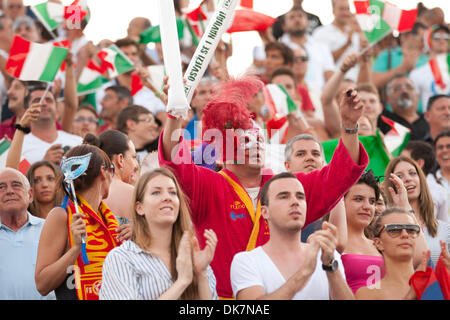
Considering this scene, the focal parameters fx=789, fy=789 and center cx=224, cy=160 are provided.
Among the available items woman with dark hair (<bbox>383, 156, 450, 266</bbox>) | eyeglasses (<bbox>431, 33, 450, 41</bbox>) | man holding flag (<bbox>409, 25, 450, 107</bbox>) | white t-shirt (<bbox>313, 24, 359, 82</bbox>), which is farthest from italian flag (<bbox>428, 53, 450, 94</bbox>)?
woman with dark hair (<bbox>383, 156, 450, 266</bbox>)

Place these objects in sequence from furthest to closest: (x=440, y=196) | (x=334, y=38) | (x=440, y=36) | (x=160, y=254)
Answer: (x=334, y=38)
(x=440, y=36)
(x=440, y=196)
(x=160, y=254)

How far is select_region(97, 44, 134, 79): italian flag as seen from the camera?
8305 millimetres

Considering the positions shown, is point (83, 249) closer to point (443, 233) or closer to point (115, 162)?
point (115, 162)

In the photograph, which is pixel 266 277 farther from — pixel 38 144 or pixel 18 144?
pixel 38 144

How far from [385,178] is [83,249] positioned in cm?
259

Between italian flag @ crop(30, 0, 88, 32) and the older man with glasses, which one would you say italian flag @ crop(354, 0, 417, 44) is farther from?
the older man with glasses

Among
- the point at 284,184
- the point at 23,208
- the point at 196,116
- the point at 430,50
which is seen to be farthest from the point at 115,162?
the point at 430,50

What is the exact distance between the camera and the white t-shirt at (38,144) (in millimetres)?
7234

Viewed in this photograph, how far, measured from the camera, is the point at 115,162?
5727 millimetres

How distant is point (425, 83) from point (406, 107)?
0.73 meters

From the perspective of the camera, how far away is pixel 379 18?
796 cm

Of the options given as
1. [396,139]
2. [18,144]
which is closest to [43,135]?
[18,144]

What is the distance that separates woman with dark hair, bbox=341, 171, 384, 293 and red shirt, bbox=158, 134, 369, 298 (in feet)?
1.37

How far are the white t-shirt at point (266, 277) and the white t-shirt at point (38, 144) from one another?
3.53m
